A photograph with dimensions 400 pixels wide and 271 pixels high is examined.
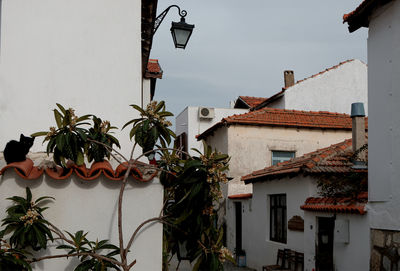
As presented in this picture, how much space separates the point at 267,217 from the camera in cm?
1491

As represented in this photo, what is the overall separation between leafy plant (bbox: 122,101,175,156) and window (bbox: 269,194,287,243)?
382 inches

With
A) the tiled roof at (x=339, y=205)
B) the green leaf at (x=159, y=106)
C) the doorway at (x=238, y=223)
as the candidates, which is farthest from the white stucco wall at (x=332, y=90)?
the green leaf at (x=159, y=106)

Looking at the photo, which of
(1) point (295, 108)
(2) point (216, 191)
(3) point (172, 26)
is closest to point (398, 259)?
(2) point (216, 191)

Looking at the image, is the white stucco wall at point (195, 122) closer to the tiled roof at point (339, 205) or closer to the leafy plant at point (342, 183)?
the leafy plant at point (342, 183)

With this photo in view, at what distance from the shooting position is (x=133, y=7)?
5668mm

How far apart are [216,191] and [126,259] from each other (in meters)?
1.19

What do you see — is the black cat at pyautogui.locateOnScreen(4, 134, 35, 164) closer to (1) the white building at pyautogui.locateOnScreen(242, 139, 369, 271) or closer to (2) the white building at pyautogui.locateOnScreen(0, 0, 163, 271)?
(2) the white building at pyautogui.locateOnScreen(0, 0, 163, 271)

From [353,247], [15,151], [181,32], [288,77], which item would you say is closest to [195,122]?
[288,77]

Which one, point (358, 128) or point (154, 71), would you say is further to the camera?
point (154, 71)

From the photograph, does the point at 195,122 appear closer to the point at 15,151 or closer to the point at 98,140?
the point at 98,140

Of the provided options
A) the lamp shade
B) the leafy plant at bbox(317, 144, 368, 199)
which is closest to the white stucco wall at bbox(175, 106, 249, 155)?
the leafy plant at bbox(317, 144, 368, 199)

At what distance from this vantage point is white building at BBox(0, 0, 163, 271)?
4789 millimetres

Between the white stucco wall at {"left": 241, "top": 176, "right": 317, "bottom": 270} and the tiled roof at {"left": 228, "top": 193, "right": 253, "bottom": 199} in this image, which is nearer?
the white stucco wall at {"left": 241, "top": 176, "right": 317, "bottom": 270}

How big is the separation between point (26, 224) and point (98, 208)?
0.79 metres
